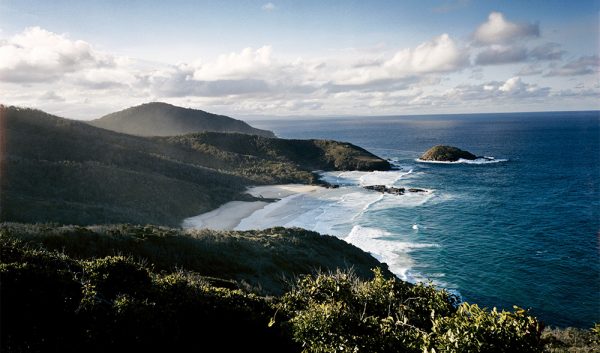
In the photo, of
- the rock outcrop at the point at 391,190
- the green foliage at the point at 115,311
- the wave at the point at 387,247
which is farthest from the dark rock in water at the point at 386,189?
the green foliage at the point at 115,311

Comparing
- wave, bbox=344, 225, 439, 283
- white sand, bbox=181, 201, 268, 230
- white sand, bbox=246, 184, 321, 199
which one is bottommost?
wave, bbox=344, 225, 439, 283

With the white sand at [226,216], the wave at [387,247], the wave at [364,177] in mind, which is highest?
the wave at [364,177]

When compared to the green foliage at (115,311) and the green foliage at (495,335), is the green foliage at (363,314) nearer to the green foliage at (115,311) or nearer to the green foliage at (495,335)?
the green foliage at (495,335)

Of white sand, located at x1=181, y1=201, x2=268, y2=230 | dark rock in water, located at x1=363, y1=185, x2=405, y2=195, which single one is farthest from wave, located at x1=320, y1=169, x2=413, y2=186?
white sand, located at x1=181, y1=201, x2=268, y2=230

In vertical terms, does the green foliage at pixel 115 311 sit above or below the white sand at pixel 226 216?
above

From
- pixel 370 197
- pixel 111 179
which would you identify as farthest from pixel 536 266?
pixel 111 179

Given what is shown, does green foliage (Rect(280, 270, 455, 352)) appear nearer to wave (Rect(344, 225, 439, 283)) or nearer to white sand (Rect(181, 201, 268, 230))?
wave (Rect(344, 225, 439, 283))

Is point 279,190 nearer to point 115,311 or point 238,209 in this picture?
point 238,209

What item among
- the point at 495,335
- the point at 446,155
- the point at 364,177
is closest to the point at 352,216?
the point at 364,177
